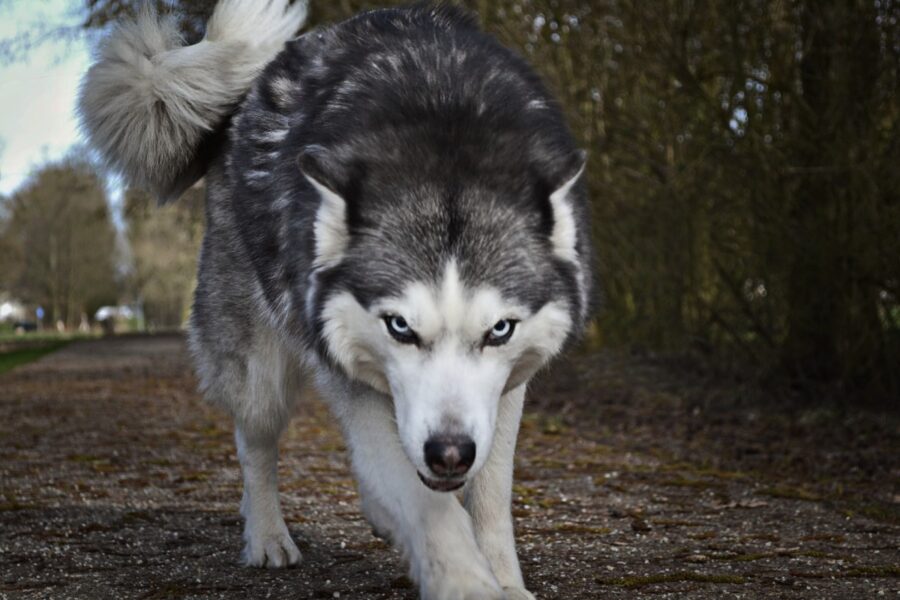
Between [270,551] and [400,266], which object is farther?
[270,551]

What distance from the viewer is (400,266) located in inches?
134

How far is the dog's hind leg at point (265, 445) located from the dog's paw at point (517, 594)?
1.25 m

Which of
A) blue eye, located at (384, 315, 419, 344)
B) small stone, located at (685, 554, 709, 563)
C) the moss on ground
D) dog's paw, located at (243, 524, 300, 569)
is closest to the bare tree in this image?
dog's paw, located at (243, 524, 300, 569)

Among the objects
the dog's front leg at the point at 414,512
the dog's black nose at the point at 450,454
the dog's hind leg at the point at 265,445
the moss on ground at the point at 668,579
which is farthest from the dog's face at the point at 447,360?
the dog's hind leg at the point at 265,445

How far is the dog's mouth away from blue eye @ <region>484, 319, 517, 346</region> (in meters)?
0.42

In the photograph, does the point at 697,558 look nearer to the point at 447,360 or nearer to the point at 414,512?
the point at 414,512

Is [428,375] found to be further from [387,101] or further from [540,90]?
[540,90]

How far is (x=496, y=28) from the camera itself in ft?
38.7

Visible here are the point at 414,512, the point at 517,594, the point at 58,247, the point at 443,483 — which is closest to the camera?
the point at 443,483

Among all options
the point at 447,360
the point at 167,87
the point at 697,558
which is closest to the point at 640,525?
the point at 697,558

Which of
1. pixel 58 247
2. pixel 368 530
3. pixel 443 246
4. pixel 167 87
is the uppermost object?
pixel 58 247

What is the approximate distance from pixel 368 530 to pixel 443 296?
2308 millimetres

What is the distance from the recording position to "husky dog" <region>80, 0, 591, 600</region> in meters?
3.34

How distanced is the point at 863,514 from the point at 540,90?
279cm
